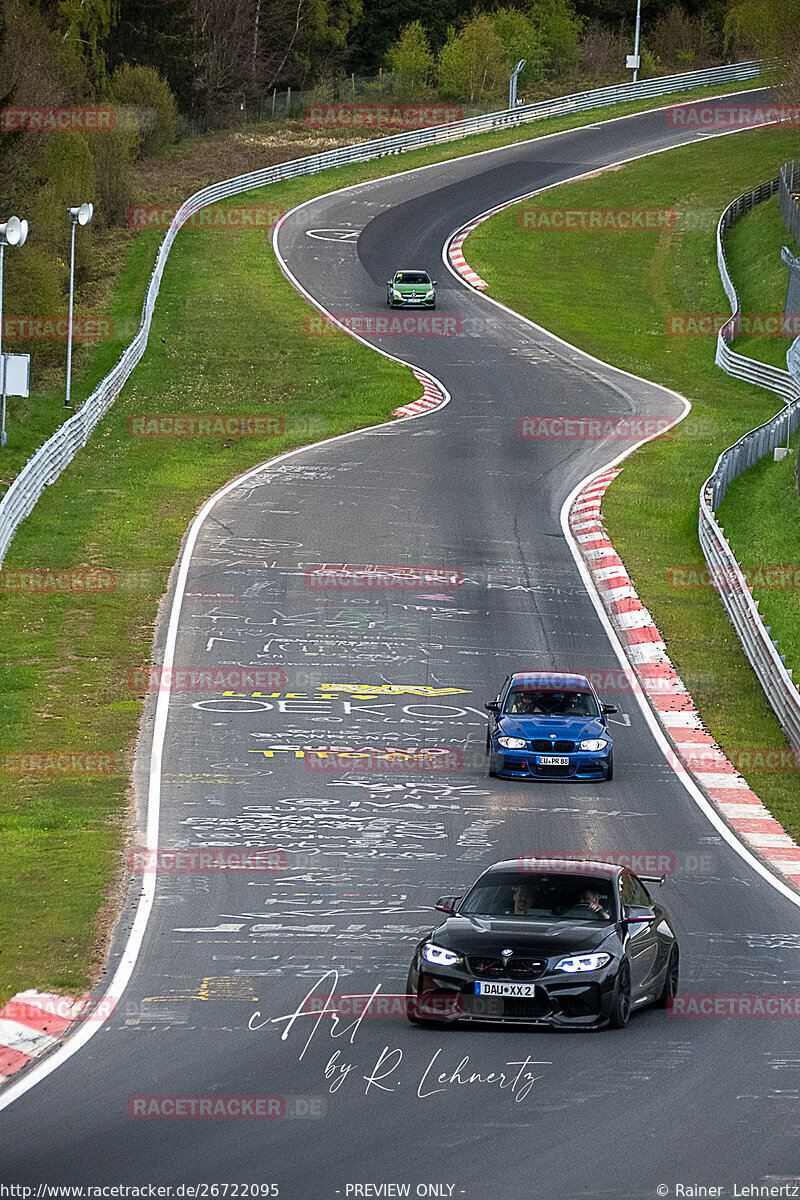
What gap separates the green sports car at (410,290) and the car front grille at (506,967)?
50041 mm

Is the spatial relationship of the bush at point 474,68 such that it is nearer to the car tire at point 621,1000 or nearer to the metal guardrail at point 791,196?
the metal guardrail at point 791,196

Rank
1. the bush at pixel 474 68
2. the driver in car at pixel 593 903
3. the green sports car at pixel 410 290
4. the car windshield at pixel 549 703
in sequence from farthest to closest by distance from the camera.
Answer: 1. the bush at pixel 474 68
2. the green sports car at pixel 410 290
3. the car windshield at pixel 549 703
4. the driver in car at pixel 593 903

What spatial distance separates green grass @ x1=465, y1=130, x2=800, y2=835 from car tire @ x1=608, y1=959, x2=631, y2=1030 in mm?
8864

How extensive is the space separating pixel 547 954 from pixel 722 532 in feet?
84.6

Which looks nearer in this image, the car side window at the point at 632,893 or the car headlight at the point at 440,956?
the car headlight at the point at 440,956

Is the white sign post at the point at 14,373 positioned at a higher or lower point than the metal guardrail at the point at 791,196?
lower

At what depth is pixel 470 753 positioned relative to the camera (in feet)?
77.4

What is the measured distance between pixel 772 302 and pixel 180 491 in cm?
3348

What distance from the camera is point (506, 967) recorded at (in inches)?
488

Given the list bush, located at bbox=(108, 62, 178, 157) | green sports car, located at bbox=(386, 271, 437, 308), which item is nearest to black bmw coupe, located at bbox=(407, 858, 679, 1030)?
green sports car, located at bbox=(386, 271, 437, 308)

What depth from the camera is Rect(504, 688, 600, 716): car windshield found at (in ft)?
A: 75.3

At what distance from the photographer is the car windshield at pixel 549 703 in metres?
22.9

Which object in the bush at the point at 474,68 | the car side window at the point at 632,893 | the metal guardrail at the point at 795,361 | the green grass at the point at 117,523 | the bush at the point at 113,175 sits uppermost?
the bush at the point at 474,68
